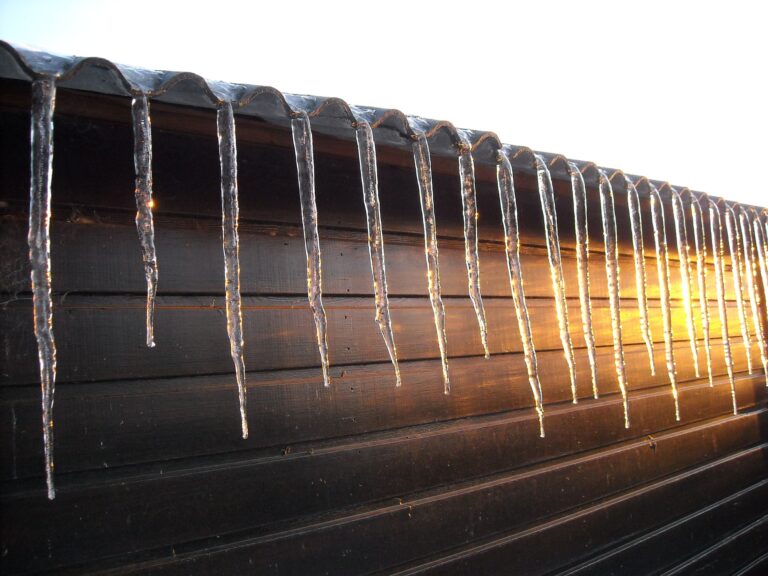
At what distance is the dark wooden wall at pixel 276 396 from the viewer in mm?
1742

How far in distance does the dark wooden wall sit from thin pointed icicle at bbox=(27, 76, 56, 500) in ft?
0.31

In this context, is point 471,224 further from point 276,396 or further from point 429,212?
point 276,396

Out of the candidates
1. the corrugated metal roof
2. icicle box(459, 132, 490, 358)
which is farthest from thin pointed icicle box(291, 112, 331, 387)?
icicle box(459, 132, 490, 358)

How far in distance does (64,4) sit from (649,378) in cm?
472

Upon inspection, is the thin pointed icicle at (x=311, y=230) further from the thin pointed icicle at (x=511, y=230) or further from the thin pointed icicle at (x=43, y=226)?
the thin pointed icicle at (x=511, y=230)

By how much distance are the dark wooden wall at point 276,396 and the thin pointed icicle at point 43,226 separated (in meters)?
0.09

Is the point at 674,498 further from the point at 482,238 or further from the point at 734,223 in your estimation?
the point at 482,238

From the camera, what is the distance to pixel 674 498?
157 inches

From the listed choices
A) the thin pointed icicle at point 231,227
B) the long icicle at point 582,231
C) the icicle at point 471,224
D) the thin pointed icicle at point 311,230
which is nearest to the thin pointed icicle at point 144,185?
the thin pointed icicle at point 231,227

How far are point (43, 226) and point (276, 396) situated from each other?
3.55 ft

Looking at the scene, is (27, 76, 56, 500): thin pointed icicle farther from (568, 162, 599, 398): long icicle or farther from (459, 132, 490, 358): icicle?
(568, 162, 599, 398): long icicle

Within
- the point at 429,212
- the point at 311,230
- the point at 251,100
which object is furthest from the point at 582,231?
the point at 251,100

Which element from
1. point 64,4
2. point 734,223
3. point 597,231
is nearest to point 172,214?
point 64,4

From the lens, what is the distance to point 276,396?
2238 millimetres
